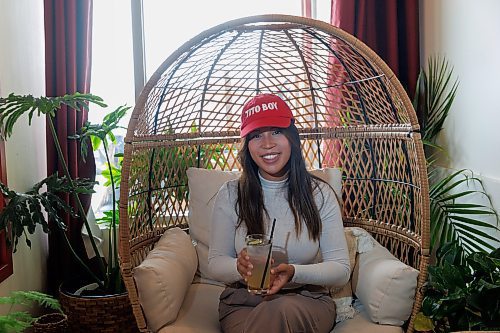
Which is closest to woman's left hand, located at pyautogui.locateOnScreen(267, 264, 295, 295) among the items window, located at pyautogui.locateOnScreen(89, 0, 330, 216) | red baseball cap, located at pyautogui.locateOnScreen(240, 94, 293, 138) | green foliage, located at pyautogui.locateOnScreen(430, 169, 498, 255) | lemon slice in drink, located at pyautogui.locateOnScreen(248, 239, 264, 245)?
lemon slice in drink, located at pyautogui.locateOnScreen(248, 239, 264, 245)

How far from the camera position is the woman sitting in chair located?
74.0 inches

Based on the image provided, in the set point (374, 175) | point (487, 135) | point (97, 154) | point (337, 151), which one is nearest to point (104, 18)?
point (97, 154)

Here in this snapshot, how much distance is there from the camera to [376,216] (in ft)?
8.34

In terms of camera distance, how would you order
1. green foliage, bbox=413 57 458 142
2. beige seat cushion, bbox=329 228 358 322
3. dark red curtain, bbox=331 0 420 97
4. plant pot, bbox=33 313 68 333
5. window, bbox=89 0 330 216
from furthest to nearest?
window, bbox=89 0 330 216, dark red curtain, bbox=331 0 420 97, green foliage, bbox=413 57 458 142, plant pot, bbox=33 313 68 333, beige seat cushion, bbox=329 228 358 322

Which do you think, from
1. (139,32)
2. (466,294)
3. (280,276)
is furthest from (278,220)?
(139,32)

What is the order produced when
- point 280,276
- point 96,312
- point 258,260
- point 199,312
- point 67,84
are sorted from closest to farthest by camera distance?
point 258,260
point 280,276
point 199,312
point 96,312
point 67,84

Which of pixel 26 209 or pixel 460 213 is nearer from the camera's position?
pixel 26 209

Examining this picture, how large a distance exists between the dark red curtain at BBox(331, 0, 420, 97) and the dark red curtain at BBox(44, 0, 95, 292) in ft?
4.45

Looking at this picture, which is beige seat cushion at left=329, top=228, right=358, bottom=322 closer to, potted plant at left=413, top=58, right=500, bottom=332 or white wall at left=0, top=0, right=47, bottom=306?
potted plant at left=413, top=58, right=500, bottom=332

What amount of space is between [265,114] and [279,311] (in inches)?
25.2

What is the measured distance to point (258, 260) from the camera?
5.40 feet

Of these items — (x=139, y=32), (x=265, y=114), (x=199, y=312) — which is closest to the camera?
(x=265, y=114)

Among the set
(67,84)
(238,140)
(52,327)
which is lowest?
(52,327)

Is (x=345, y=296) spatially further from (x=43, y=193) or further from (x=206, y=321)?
(x=43, y=193)
